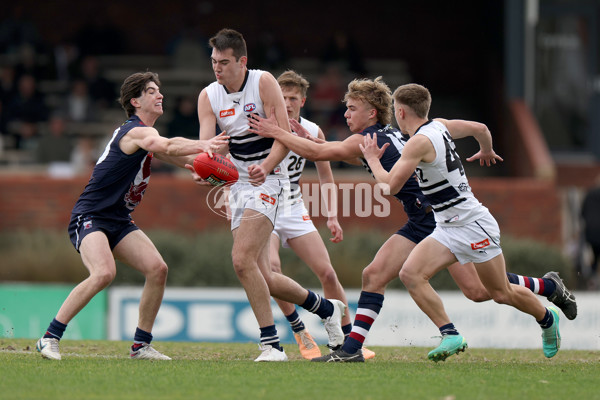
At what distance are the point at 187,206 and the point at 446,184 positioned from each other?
988cm

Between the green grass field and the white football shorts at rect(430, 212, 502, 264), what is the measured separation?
903 mm

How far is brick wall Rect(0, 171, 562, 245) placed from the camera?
16747mm

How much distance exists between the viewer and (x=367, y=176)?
1680 cm

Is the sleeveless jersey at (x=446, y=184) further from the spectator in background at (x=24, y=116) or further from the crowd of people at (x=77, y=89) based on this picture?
the spectator in background at (x=24, y=116)

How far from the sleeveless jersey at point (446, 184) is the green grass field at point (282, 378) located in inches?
48.7

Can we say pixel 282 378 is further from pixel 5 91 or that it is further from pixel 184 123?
pixel 5 91

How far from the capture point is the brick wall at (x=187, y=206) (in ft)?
Result: 54.9

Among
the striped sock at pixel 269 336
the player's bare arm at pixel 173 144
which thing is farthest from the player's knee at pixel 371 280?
the player's bare arm at pixel 173 144

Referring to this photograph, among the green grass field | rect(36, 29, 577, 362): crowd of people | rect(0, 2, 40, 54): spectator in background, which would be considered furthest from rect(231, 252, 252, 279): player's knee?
rect(0, 2, 40, 54): spectator in background

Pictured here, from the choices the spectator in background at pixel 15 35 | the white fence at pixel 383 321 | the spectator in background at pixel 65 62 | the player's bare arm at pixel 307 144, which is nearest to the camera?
the player's bare arm at pixel 307 144

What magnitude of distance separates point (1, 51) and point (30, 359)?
13522 mm

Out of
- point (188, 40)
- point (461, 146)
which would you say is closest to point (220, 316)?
point (461, 146)

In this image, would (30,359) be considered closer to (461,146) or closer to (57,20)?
(461,146)

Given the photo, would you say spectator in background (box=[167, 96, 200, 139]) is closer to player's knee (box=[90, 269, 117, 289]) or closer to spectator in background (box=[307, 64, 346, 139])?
spectator in background (box=[307, 64, 346, 139])
